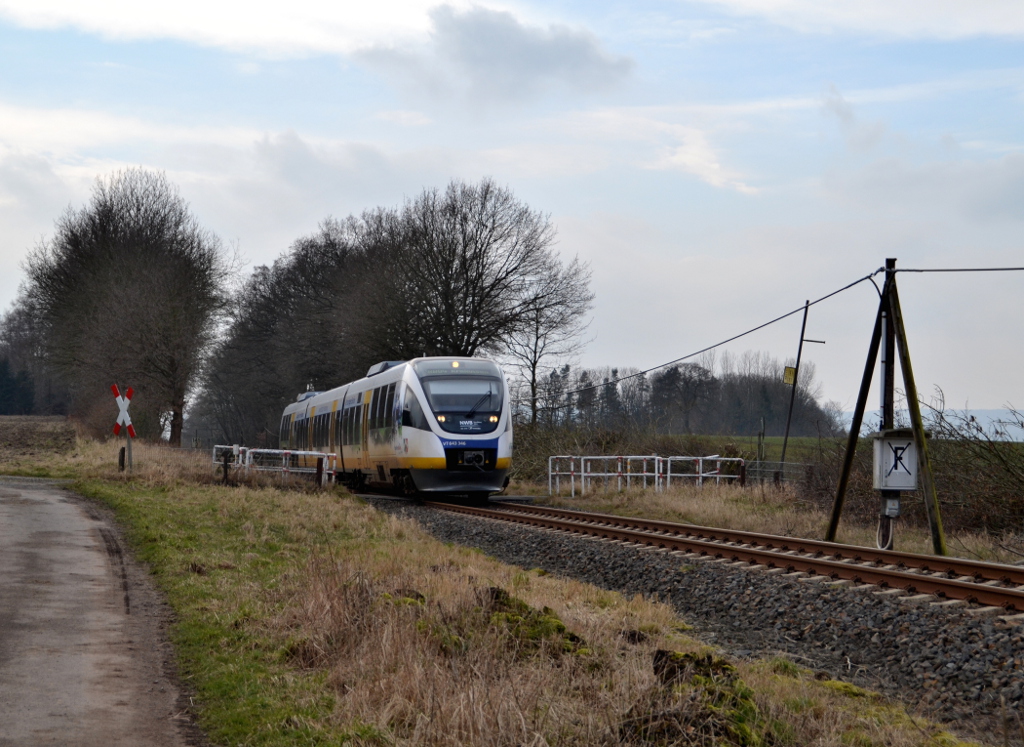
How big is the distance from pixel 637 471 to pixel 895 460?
16.9 meters

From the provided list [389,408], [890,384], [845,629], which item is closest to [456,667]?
[845,629]

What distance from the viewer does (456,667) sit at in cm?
616

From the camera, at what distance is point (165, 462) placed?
100 ft

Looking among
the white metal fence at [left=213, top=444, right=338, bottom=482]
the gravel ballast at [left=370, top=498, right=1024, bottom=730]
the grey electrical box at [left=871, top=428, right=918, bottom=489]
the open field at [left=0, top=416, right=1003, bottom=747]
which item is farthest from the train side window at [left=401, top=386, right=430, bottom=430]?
the grey electrical box at [left=871, top=428, right=918, bottom=489]

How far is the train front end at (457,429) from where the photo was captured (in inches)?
958

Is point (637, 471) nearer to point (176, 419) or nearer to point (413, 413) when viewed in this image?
point (413, 413)

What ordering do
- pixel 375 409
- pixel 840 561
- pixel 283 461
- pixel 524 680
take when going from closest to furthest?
pixel 524 680, pixel 840 561, pixel 375 409, pixel 283 461

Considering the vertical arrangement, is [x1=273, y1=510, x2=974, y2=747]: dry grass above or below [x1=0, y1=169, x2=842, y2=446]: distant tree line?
below

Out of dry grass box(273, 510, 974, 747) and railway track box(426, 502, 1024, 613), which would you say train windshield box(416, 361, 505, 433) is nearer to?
railway track box(426, 502, 1024, 613)

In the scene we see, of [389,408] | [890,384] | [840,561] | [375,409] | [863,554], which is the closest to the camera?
[840,561]

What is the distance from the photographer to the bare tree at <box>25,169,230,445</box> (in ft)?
151

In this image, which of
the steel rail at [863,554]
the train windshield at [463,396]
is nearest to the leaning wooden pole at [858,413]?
the steel rail at [863,554]

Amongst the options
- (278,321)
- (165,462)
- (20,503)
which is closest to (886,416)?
(20,503)

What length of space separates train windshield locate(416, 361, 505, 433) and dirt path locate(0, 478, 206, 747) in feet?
34.7
